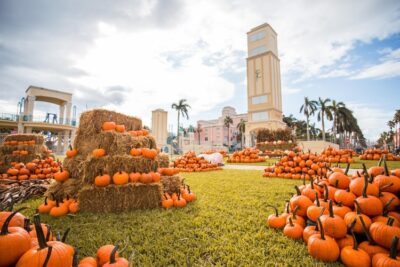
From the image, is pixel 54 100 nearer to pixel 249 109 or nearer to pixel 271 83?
pixel 249 109

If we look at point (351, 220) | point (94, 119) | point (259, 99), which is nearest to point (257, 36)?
point (259, 99)

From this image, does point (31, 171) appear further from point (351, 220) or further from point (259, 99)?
point (259, 99)

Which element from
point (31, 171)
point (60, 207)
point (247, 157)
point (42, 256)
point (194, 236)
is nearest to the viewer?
point (42, 256)

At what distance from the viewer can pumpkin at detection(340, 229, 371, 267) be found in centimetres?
176

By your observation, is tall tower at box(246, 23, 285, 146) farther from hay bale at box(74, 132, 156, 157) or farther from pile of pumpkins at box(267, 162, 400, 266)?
pile of pumpkins at box(267, 162, 400, 266)

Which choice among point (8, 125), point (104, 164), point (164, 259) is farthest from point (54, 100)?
point (164, 259)

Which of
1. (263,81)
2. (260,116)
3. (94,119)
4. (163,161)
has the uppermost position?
(263,81)

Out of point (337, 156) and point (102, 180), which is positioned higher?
point (337, 156)

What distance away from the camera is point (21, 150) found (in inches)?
332

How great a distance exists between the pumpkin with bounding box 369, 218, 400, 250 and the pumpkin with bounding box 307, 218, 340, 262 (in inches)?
13.9

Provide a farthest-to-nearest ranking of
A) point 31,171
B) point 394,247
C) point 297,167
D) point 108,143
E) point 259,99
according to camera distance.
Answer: point 259,99 → point 297,167 → point 31,171 → point 108,143 → point 394,247

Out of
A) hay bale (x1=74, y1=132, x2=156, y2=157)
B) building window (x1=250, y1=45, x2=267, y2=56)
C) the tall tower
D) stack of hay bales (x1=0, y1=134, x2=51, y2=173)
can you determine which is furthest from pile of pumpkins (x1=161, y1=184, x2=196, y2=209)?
building window (x1=250, y1=45, x2=267, y2=56)

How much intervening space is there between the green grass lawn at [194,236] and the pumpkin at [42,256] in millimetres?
359

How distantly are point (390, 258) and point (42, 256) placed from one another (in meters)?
2.57
